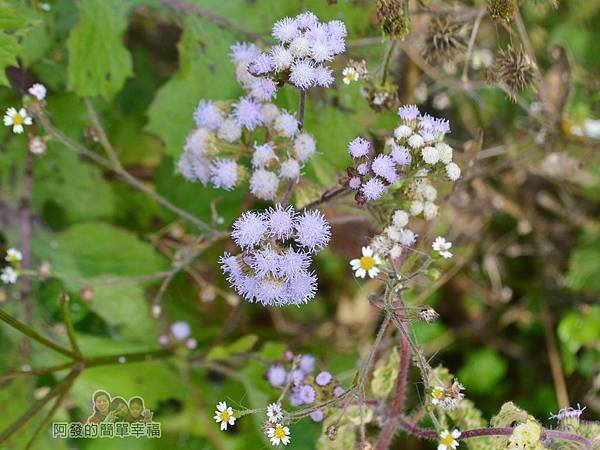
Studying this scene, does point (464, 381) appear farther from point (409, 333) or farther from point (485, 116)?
point (409, 333)

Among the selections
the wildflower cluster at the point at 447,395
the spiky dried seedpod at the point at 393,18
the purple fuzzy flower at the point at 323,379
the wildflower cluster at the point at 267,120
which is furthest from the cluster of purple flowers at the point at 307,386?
the spiky dried seedpod at the point at 393,18

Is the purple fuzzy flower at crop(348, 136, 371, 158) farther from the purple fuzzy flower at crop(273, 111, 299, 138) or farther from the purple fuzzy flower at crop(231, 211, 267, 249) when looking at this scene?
the purple fuzzy flower at crop(231, 211, 267, 249)

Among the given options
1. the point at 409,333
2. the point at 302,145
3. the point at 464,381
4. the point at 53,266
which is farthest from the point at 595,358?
the point at 53,266

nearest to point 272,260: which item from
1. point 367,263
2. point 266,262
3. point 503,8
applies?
point 266,262

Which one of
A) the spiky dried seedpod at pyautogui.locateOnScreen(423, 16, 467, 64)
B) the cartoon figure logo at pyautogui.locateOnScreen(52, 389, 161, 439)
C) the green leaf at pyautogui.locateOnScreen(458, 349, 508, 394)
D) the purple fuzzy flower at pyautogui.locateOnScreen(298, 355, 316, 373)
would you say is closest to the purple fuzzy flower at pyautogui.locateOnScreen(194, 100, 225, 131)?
the spiky dried seedpod at pyautogui.locateOnScreen(423, 16, 467, 64)

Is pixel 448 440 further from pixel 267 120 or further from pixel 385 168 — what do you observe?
pixel 267 120

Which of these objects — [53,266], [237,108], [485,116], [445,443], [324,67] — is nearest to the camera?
[445,443]
